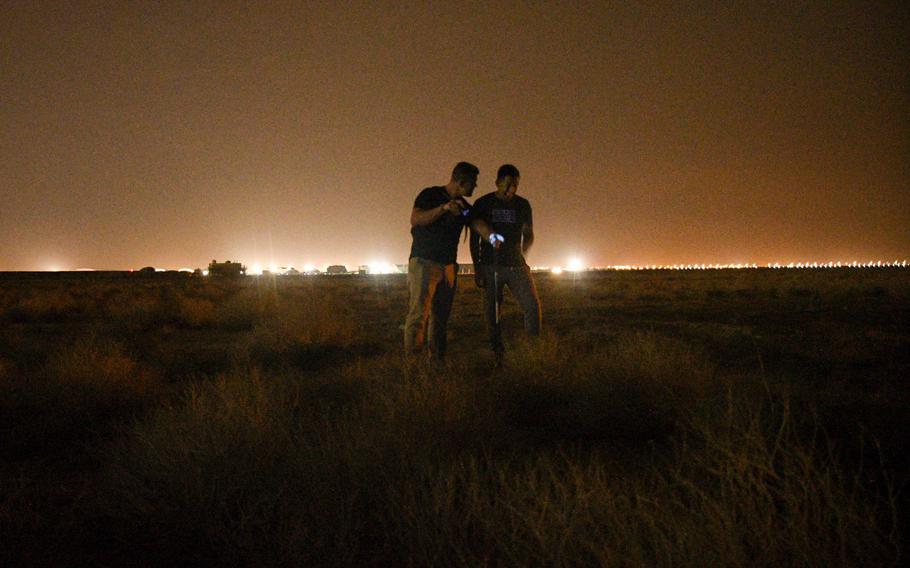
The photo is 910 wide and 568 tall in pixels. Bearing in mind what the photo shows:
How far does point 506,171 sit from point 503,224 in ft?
1.58

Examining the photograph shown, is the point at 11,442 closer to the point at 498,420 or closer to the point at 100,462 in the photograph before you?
the point at 100,462

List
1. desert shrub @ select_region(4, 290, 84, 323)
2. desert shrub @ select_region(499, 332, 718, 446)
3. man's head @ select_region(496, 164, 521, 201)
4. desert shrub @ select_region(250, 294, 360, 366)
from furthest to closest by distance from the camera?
desert shrub @ select_region(4, 290, 84, 323) < desert shrub @ select_region(250, 294, 360, 366) < man's head @ select_region(496, 164, 521, 201) < desert shrub @ select_region(499, 332, 718, 446)

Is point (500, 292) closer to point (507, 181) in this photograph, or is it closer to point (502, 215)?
point (502, 215)

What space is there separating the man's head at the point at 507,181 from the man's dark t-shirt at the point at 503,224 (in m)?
0.07

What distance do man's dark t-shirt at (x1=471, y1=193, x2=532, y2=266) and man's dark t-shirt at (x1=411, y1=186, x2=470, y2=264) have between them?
0.53 metres

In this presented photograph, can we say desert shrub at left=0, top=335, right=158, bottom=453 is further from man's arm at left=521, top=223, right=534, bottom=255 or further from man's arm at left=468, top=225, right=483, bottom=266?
man's arm at left=521, top=223, right=534, bottom=255

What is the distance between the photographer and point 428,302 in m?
3.96

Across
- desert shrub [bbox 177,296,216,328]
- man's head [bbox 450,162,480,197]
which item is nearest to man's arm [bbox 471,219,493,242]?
man's head [bbox 450,162,480,197]

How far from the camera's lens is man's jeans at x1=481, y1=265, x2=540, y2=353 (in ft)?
15.0

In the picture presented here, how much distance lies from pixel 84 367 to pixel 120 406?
0.58 m

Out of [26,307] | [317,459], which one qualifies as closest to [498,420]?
[317,459]

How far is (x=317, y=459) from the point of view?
216cm

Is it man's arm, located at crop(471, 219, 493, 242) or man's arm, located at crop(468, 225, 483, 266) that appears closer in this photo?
man's arm, located at crop(471, 219, 493, 242)

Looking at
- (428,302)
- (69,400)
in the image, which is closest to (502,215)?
(428,302)
